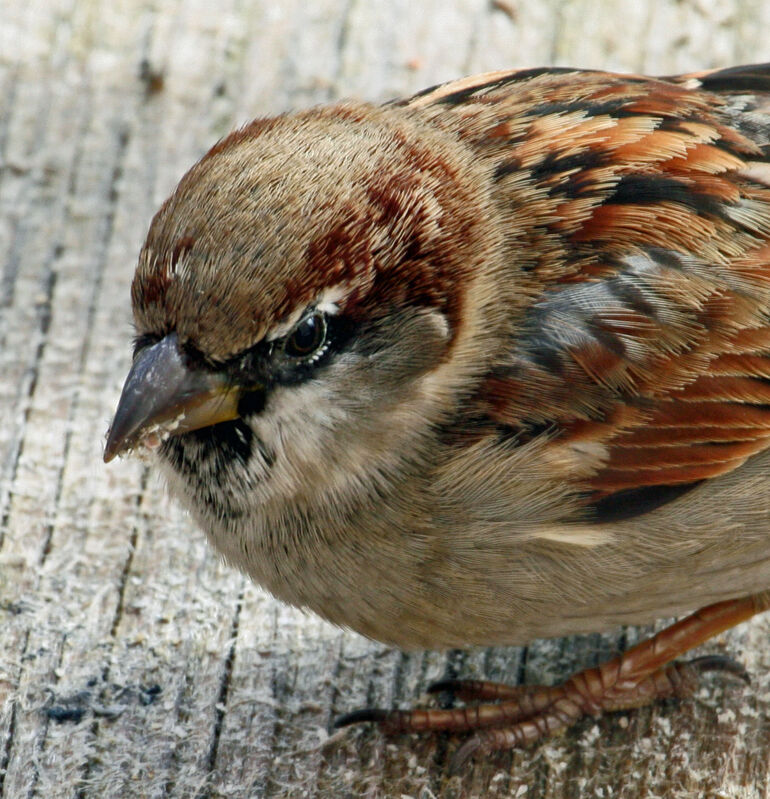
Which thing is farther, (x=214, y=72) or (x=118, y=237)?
(x=214, y=72)

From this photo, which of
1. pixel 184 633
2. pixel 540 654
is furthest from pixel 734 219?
pixel 184 633

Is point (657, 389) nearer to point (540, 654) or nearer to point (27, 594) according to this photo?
point (540, 654)

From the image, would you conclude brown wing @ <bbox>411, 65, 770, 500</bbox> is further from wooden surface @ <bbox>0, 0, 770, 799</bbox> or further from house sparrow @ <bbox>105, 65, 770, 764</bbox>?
wooden surface @ <bbox>0, 0, 770, 799</bbox>

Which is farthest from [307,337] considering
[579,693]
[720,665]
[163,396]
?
[720,665]

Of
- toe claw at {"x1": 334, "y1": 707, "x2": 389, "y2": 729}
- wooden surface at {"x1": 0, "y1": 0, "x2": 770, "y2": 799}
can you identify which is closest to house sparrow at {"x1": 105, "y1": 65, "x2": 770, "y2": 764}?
toe claw at {"x1": 334, "y1": 707, "x2": 389, "y2": 729}

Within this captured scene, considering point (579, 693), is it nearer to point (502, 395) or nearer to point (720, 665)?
point (720, 665)

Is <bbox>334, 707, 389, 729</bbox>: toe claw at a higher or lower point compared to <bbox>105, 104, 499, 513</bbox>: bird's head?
lower

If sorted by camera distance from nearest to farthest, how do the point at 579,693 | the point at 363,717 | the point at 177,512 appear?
the point at 363,717 → the point at 579,693 → the point at 177,512
